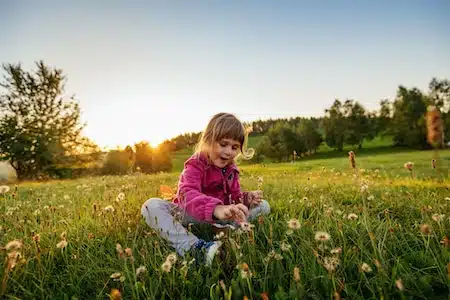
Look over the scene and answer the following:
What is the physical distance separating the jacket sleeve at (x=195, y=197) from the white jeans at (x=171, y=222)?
123mm

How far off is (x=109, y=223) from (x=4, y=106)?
4000 cm

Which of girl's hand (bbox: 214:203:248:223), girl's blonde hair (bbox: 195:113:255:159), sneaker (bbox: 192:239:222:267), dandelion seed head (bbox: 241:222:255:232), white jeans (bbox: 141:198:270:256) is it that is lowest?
sneaker (bbox: 192:239:222:267)

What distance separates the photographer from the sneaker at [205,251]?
8.38 feet

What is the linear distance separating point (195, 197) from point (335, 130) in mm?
78016

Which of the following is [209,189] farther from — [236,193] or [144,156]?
[144,156]

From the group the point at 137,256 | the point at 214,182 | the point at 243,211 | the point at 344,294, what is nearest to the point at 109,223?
the point at 137,256

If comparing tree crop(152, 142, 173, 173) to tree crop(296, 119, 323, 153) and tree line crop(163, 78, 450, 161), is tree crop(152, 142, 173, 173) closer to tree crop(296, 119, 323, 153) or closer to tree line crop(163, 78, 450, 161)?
tree line crop(163, 78, 450, 161)

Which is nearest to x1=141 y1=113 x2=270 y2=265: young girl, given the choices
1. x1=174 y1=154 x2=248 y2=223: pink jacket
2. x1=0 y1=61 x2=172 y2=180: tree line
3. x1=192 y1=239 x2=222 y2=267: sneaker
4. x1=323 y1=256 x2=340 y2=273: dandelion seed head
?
x1=174 y1=154 x2=248 y2=223: pink jacket

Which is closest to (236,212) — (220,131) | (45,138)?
(220,131)

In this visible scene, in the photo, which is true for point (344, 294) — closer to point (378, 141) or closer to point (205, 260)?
point (205, 260)

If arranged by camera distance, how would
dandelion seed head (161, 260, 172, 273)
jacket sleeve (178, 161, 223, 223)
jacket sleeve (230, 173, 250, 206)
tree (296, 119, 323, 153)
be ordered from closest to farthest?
dandelion seed head (161, 260, 172, 273) → jacket sleeve (178, 161, 223, 223) → jacket sleeve (230, 173, 250, 206) → tree (296, 119, 323, 153)

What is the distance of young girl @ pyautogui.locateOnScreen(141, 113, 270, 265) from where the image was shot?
3207 millimetres

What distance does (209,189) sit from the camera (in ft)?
13.1

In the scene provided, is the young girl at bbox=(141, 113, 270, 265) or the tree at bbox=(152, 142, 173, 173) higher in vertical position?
the young girl at bbox=(141, 113, 270, 265)
